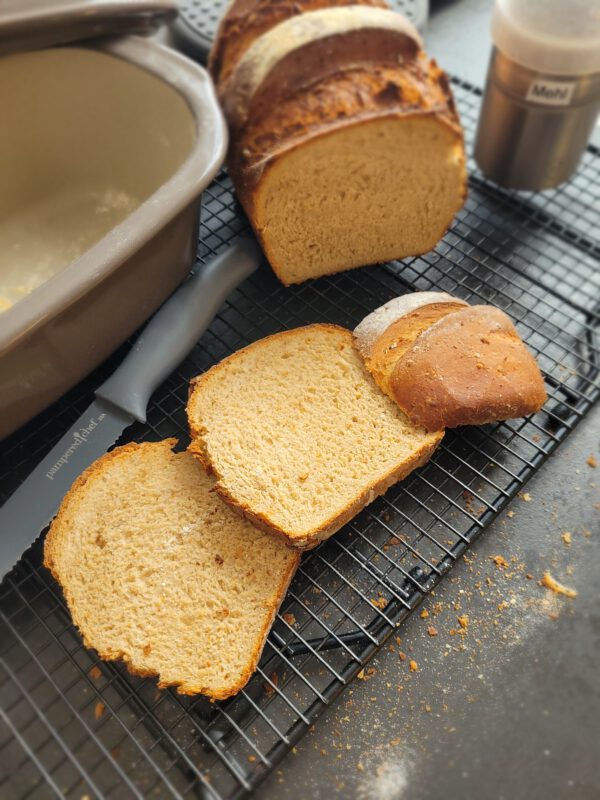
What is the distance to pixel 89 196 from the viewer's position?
176cm

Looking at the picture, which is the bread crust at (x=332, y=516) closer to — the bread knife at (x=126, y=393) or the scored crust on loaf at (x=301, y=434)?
the scored crust on loaf at (x=301, y=434)

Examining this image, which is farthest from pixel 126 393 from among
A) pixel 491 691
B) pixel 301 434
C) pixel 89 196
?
pixel 491 691

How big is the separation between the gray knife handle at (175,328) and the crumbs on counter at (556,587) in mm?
826

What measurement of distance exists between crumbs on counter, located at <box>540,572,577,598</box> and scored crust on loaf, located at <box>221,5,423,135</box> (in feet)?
3.60

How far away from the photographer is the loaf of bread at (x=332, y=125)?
57.2 inches

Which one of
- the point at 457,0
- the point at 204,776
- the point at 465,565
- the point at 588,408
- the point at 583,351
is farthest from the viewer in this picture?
the point at 457,0

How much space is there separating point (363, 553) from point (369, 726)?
0.98 ft

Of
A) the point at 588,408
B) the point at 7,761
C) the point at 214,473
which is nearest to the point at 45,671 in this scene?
the point at 7,761

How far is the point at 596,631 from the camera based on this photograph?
1300mm

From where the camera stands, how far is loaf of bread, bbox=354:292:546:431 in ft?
4.50

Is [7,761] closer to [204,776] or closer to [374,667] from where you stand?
[204,776]

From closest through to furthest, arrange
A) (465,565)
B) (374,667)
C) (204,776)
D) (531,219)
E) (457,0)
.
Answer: (204,776) < (374,667) < (465,565) < (531,219) < (457,0)

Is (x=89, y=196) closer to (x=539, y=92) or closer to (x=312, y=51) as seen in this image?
(x=312, y=51)

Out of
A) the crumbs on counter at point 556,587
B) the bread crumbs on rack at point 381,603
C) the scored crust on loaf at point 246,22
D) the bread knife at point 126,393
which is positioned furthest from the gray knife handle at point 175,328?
the crumbs on counter at point 556,587
